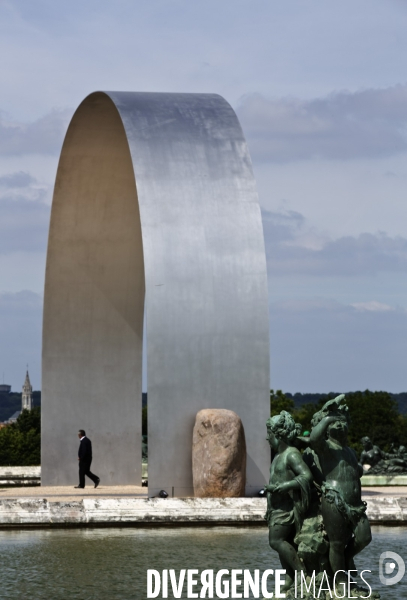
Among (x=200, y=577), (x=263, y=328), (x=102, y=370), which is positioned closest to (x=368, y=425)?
(x=102, y=370)

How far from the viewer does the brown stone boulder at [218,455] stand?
56.5 ft

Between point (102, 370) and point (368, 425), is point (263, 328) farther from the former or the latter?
point (368, 425)

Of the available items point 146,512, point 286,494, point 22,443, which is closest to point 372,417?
point 22,443

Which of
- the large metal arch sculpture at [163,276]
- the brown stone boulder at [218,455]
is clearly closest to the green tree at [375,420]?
the large metal arch sculpture at [163,276]

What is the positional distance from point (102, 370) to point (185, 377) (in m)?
5.35

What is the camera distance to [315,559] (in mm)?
8930

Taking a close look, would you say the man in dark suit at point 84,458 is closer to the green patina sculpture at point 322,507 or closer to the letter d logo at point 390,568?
the letter d logo at point 390,568

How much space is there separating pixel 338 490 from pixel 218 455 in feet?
28.3

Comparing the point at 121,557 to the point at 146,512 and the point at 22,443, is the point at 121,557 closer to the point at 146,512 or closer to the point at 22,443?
the point at 146,512

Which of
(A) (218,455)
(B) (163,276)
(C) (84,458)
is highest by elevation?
(B) (163,276)

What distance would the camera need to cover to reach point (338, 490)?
878 centimetres

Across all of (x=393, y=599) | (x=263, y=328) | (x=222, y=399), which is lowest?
(x=393, y=599)

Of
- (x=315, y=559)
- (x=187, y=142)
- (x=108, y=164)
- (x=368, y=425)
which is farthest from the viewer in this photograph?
(x=368, y=425)

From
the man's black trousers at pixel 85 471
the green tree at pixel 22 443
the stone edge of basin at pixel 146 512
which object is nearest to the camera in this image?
the stone edge of basin at pixel 146 512
